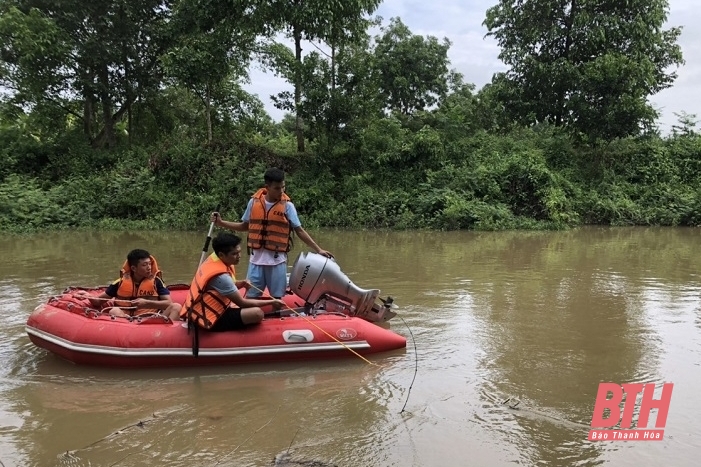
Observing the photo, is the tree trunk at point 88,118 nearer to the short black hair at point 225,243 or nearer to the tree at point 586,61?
the tree at point 586,61

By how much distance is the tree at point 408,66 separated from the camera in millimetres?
21609

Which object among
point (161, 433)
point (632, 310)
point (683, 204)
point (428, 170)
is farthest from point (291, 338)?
point (683, 204)

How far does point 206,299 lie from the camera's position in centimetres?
416

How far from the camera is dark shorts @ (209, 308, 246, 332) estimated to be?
4.25 metres

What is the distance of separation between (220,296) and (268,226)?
2.66 feet

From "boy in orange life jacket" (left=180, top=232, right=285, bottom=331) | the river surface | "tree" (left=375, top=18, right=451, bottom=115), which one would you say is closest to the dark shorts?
"boy in orange life jacket" (left=180, top=232, right=285, bottom=331)

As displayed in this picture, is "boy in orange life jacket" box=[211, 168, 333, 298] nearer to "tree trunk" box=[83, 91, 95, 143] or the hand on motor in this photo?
the hand on motor

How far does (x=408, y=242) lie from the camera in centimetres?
1162

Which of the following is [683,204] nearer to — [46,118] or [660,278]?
[660,278]

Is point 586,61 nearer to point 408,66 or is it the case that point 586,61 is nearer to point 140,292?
point 408,66

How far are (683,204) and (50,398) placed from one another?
49.5 ft

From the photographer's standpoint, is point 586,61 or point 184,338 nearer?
point 184,338

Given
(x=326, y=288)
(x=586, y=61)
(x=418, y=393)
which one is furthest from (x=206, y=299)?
(x=586, y=61)

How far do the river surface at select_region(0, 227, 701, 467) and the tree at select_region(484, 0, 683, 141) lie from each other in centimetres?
980
